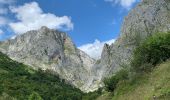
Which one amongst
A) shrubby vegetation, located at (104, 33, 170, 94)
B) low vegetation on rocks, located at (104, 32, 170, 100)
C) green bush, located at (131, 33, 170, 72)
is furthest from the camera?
green bush, located at (131, 33, 170, 72)

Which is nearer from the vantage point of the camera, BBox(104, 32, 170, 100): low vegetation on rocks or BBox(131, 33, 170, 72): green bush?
BBox(104, 32, 170, 100): low vegetation on rocks

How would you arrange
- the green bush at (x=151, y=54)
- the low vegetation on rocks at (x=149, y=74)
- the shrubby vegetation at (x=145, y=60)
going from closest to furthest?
the low vegetation on rocks at (x=149, y=74) → the shrubby vegetation at (x=145, y=60) → the green bush at (x=151, y=54)

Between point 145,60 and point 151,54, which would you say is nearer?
point 145,60

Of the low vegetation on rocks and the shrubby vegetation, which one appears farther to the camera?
the shrubby vegetation

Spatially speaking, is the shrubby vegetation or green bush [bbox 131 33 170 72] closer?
the shrubby vegetation

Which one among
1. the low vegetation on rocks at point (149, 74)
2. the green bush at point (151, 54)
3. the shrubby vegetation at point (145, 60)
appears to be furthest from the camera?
the green bush at point (151, 54)

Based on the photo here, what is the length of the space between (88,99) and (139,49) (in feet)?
Answer: 299

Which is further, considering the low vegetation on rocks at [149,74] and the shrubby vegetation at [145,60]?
the shrubby vegetation at [145,60]

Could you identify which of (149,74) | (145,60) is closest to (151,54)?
(145,60)

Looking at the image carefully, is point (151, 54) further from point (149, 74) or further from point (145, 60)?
point (149, 74)

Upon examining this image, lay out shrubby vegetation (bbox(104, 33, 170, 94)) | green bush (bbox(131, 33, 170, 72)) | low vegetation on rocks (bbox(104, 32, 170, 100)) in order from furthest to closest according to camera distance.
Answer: green bush (bbox(131, 33, 170, 72)) < shrubby vegetation (bbox(104, 33, 170, 94)) < low vegetation on rocks (bbox(104, 32, 170, 100))

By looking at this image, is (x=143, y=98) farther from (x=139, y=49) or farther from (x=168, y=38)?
(x=168, y=38)

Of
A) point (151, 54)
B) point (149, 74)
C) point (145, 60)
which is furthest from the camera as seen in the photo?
point (151, 54)

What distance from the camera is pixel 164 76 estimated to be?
42625mm
